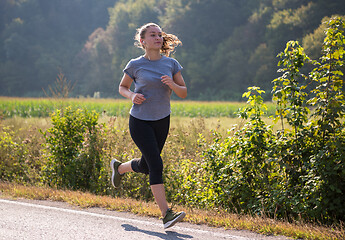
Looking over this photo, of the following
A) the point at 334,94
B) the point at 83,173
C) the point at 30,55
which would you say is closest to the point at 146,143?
the point at 334,94

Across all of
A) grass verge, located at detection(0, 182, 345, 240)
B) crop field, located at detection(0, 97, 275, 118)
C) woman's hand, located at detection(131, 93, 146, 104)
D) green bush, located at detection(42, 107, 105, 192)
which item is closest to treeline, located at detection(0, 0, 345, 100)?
crop field, located at detection(0, 97, 275, 118)

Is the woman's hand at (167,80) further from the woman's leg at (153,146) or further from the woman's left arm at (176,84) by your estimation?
the woman's leg at (153,146)

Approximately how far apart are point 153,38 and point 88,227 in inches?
90.7

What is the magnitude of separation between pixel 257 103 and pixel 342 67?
1.15 metres

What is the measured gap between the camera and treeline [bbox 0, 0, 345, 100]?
1746 inches

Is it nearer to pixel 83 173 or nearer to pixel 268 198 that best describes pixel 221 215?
pixel 268 198

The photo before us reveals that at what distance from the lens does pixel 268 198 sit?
216 inches

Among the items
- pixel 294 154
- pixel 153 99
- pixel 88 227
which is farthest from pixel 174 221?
pixel 294 154

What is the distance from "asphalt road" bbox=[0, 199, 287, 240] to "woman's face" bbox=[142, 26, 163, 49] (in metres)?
2.10

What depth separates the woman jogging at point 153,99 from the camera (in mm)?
4824

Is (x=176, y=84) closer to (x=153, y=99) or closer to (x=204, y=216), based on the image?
(x=153, y=99)

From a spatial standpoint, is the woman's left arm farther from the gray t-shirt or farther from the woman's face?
the woman's face

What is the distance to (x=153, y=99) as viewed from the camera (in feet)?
16.1

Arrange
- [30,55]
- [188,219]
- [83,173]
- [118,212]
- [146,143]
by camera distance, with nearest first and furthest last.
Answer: [146,143] → [188,219] → [118,212] → [83,173] → [30,55]
